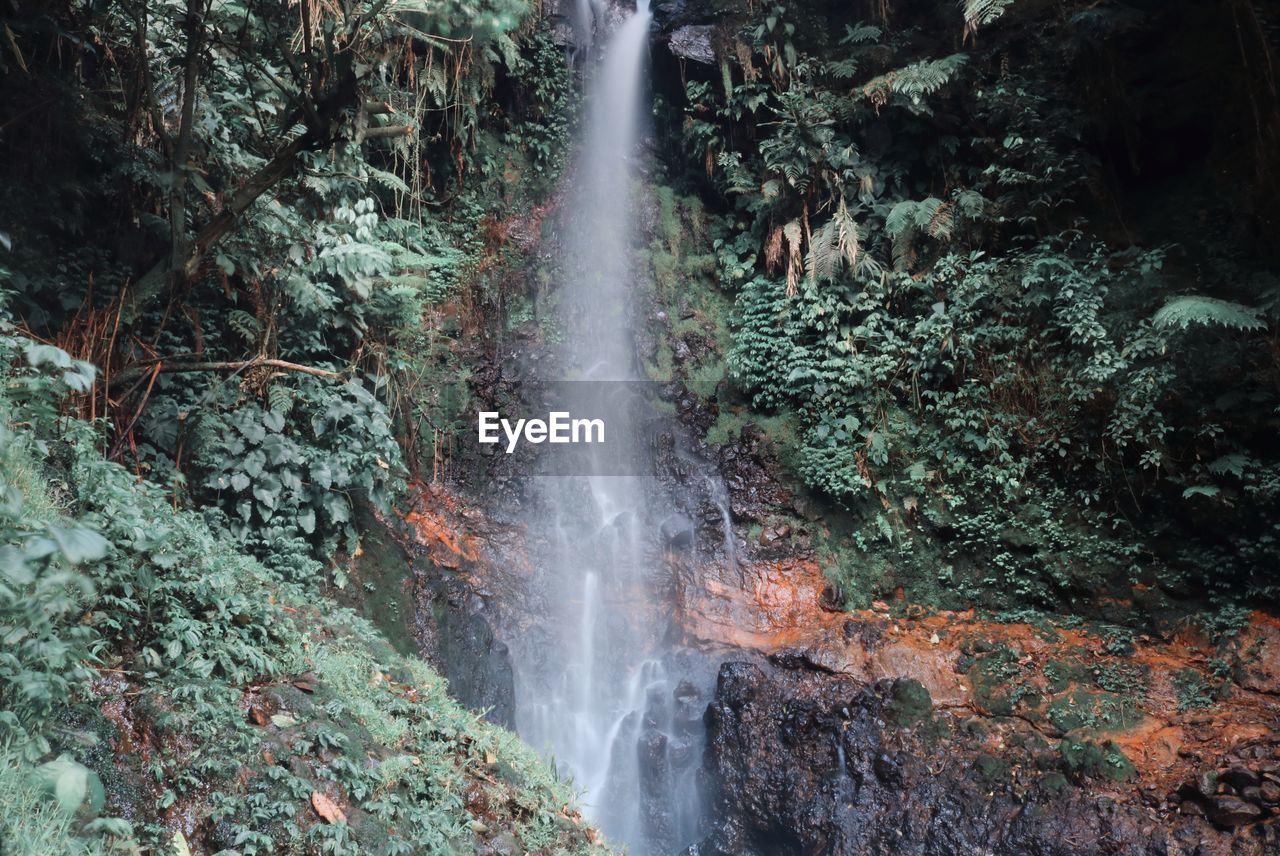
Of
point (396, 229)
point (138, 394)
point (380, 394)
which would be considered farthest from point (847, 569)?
point (138, 394)

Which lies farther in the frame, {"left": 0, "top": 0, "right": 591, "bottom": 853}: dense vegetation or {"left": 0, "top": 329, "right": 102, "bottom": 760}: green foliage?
{"left": 0, "top": 0, "right": 591, "bottom": 853}: dense vegetation

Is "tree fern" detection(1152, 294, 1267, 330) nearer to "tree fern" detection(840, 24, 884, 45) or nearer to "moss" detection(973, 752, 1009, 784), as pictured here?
"moss" detection(973, 752, 1009, 784)

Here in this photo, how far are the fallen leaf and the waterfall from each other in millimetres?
2934

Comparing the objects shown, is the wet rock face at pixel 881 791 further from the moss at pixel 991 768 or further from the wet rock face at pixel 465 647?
the wet rock face at pixel 465 647

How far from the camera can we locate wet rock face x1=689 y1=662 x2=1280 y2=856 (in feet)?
21.5

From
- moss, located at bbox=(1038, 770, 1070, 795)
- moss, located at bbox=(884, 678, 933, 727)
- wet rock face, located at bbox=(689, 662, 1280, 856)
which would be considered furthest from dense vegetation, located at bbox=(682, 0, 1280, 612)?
moss, located at bbox=(1038, 770, 1070, 795)

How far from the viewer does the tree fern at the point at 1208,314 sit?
23.6 ft

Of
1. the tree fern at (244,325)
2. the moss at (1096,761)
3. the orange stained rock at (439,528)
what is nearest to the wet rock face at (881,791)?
the moss at (1096,761)

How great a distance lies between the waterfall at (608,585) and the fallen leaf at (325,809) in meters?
2.93

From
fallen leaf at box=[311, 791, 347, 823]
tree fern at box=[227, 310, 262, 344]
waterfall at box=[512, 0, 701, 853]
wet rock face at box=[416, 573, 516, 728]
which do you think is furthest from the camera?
waterfall at box=[512, 0, 701, 853]

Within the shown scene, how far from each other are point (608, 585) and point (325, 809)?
20.9 ft

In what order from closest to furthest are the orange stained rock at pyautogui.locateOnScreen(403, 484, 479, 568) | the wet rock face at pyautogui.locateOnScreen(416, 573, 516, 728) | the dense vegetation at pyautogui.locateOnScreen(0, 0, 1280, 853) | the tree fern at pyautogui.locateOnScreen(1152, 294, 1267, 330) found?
1. the dense vegetation at pyautogui.locateOnScreen(0, 0, 1280, 853)
2. the tree fern at pyautogui.locateOnScreen(1152, 294, 1267, 330)
3. the wet rock face at pyautogui.locateOnScreen(416, 573, 516, 728)
4. the orange stained rock at pyautogui.locateOnScreen(403, 484, 479, 568)

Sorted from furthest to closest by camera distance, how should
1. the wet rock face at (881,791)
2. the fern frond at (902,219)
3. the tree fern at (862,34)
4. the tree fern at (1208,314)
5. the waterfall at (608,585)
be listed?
1. the tree fern at (862,34)
2. the fern frond at (902,219)
3. the waterfall at (608,585)
4. the tree fern at (1208,314)
5. the wet rock face at (881,791)

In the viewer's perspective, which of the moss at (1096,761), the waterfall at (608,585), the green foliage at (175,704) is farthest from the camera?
the waterfall at (608,585)
